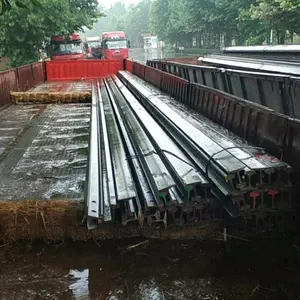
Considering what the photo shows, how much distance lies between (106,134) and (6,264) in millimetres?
3218

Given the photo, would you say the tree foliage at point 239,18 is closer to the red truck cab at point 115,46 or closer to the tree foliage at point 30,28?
the red truck cab at point 115,46

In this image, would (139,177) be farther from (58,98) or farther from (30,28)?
(30,28)

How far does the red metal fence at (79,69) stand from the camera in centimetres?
2156

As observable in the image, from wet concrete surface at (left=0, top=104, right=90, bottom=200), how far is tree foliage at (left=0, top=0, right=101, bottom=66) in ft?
34.8

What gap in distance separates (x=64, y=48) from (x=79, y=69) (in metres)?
8.79

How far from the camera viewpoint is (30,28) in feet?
72.7

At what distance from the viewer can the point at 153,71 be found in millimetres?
13273

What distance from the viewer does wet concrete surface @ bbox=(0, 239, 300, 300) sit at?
3.62 m

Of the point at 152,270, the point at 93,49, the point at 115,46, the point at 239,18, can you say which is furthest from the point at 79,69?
the point at 93,49

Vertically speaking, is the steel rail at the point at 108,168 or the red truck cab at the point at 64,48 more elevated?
the red truck cab at the point at 64,48

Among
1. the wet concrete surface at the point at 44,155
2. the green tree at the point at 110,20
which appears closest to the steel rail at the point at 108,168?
the wet concrete surface at the point at 44,155

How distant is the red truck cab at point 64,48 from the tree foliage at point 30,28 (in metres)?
4.21

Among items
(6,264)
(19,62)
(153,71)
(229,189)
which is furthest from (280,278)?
(19,62)

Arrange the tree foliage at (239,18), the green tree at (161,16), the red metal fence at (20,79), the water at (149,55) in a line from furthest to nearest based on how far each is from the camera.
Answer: the green tree at (161,16) → the water at (149,55) → the tree foliage at (239,18) → the red metal fence at (20,79)
